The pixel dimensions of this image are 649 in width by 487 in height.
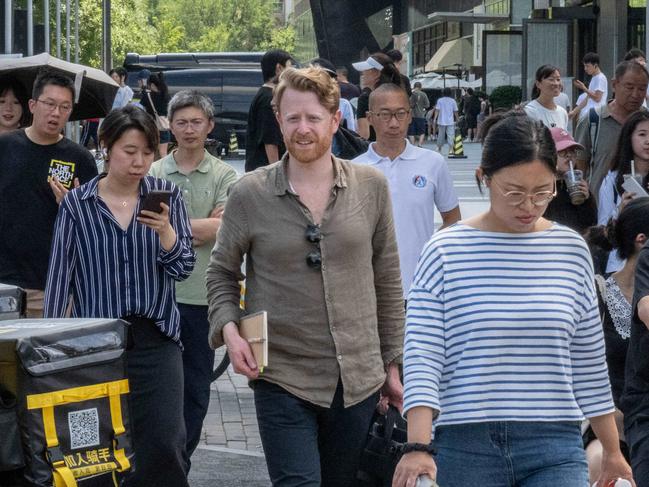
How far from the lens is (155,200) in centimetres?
569

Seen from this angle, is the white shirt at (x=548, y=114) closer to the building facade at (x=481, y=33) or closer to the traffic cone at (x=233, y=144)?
the building facade at (x=481, y=33)

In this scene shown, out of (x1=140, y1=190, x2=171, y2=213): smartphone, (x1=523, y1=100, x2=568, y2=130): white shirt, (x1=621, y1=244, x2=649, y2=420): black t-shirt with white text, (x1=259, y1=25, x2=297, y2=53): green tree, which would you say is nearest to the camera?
(x1=621, y1=244, x2=649, y2=420): black t-shirt with white text

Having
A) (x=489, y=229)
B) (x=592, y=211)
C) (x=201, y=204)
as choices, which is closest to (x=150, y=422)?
(x=201, y=204)

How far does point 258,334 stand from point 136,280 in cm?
133

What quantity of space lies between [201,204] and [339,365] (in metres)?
2.69

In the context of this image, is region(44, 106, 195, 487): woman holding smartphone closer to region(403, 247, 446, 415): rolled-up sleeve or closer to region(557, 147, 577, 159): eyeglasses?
region(403, 247, 446, 415): rolled-up sleeve

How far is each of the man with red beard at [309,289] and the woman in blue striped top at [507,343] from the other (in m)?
0.77

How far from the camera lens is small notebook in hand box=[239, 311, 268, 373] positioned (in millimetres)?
4504

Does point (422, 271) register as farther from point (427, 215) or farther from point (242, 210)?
point (427, 215)

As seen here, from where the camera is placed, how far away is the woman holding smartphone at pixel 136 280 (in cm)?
571

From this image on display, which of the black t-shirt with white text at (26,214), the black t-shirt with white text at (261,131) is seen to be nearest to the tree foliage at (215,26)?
the black t-shirt with white text at (261,131)

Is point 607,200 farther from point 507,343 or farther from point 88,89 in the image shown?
point 88,89

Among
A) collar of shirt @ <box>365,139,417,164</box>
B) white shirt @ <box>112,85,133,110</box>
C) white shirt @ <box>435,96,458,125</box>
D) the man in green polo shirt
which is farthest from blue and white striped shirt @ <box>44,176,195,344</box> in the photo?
white shirt @ <box>435,96,458,125</box>

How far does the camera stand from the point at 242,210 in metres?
4.82
